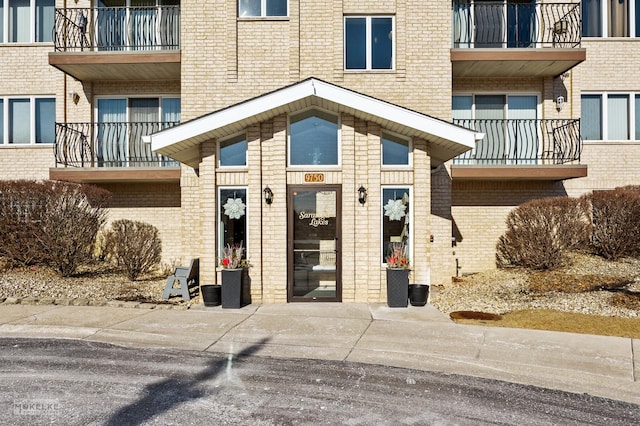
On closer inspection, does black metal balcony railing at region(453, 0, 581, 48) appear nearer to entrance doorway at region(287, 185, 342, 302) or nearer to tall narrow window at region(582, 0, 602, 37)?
tall narrow window at region(582, 0, 602, 37)

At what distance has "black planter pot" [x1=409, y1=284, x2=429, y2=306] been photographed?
10008 mm

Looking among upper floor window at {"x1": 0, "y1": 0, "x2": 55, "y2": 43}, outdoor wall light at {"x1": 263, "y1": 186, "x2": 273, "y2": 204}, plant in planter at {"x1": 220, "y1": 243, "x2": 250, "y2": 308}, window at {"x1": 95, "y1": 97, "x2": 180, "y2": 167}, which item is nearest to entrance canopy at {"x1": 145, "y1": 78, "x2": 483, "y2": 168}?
outdoor wall light at {"x1": 263, "y1": 186, "x2": 273, "y2": 204}

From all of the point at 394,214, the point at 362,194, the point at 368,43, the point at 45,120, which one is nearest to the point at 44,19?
the point at 45,120

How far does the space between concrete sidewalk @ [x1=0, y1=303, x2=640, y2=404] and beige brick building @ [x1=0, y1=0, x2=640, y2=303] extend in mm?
1370

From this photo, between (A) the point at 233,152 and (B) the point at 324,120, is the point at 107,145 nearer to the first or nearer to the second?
(A) the point at 233,152

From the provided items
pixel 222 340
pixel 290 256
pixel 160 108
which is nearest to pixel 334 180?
pixel 290 256

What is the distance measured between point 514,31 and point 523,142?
3568mm

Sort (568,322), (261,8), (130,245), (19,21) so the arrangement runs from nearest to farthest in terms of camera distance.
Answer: (568,322), (130,245), (261,8), (19,21)

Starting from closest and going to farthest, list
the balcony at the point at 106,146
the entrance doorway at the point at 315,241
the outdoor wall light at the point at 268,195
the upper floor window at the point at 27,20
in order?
the outdoor wall light at the point at 268,195 → the entrance doorway at the point at 315,241 → the balcony at the point at 106,146 → the upper floor window at the point at 27,20

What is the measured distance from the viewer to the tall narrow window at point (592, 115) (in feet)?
51.7

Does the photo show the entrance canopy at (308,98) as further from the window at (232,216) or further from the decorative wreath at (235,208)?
Answer: the decorative wreath at (235,208)

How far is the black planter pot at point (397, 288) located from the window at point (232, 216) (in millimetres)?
3136

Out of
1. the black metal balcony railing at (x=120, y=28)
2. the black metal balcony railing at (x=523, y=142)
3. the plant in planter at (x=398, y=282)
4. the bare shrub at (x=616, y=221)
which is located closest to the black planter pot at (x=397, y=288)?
the plant in planter at (x=398, y=282)

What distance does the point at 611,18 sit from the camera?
15906mm
